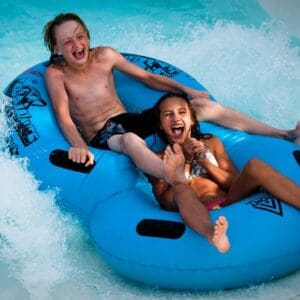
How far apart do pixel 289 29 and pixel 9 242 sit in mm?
3328

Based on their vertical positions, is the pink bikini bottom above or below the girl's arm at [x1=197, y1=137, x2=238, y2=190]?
below

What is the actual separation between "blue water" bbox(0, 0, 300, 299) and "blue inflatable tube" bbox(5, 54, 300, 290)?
0.25 feet

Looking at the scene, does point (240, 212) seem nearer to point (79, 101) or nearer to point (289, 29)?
point (79, 101)

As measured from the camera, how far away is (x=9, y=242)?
252 cm

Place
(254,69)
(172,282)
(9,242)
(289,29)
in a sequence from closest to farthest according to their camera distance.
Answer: (172,282), (9,242), (254,69), (289,29)

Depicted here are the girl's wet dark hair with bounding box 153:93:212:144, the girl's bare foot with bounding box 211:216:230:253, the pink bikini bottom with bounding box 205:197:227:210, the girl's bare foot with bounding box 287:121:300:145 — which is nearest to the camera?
the girl's bare foot with bounding box 211:216:230:253

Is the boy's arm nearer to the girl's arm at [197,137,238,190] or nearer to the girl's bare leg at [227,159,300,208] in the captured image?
the girl's arm at [197,137,238,190]

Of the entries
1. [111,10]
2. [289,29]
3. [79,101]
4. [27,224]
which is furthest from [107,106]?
[111,10]

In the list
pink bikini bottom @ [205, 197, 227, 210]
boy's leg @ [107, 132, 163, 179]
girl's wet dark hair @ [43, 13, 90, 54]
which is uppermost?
girl's wet dark hair @ [43, 13, 90, 54]

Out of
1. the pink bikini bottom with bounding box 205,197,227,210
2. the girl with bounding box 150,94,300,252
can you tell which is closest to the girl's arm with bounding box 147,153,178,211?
the girl with bounding box 150,94,300,252

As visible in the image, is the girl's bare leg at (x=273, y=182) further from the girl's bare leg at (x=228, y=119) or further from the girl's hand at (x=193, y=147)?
the girl's bare leg at (x=228, y=119)

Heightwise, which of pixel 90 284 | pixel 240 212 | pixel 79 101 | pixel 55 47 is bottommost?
pixel 90 284

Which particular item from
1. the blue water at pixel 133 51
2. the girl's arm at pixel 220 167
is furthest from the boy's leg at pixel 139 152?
the blue water at pixel 133 51

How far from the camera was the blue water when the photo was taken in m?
2.29
